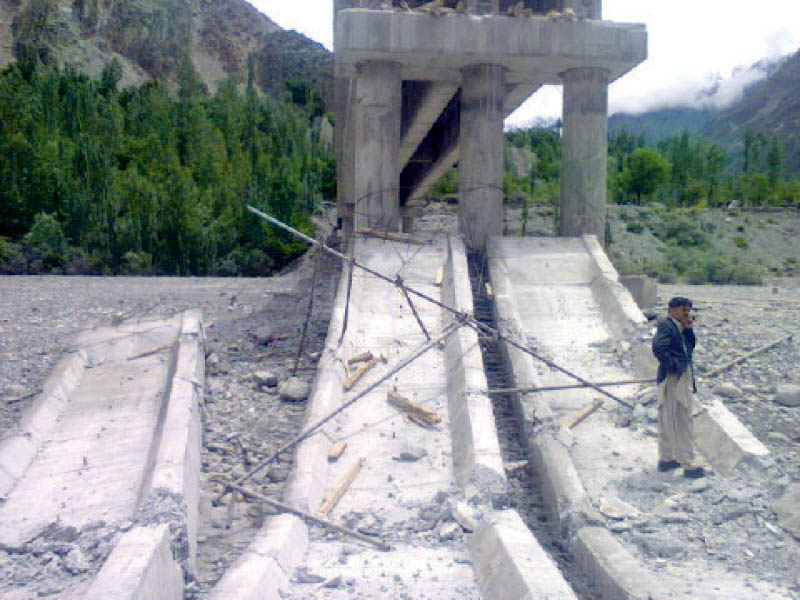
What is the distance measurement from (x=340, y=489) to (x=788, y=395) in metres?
4.75

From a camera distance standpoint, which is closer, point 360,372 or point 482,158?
point 360,372

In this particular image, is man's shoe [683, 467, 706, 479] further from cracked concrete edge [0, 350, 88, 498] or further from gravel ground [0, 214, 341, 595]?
cracked concrete edge [0, 350, 88, 498]

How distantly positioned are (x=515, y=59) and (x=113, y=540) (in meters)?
9.74

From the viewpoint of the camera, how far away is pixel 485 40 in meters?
12.1

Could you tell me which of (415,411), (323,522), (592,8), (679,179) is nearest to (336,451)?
(415,411)

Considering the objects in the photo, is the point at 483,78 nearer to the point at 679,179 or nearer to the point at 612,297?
the point at 612,297

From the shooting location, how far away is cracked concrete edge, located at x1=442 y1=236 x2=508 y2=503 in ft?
19.4

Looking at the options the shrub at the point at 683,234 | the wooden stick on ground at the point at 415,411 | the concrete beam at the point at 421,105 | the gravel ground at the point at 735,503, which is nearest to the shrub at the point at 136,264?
the concrete beam at the point at 421,105

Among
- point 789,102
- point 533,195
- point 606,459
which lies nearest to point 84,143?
point 606,459

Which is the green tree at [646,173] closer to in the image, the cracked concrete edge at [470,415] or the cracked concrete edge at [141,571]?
the cracked concrete edge at [470,415]

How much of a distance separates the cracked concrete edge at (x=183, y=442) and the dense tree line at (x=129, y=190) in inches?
740

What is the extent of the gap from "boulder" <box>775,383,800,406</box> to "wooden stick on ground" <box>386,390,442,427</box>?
3524 millimetres

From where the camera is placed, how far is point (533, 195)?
55938 mm

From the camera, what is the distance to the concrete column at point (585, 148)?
1269 cm
